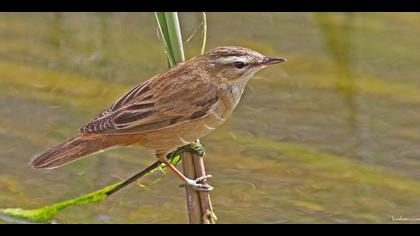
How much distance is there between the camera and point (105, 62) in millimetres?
9211

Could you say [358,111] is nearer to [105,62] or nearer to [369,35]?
[369,35]

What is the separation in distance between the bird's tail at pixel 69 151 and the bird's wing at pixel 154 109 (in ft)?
0.26

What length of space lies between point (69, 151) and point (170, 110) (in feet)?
1.97

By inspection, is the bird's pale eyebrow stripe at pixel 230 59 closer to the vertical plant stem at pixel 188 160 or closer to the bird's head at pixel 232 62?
the bird's head at pixel 232 62

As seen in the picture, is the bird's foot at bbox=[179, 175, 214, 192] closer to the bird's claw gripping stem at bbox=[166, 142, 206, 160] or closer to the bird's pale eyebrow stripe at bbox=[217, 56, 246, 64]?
the bird's claw gripping stem at bbox=[166, 142, 206, 160]

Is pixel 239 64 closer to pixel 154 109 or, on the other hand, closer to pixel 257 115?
pixel 154 109

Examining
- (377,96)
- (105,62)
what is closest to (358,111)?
(377,96)

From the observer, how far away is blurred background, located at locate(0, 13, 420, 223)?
25.5 ft

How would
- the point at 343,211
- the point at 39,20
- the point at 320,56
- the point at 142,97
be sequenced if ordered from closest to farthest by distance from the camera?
the point at 142,97 < the point at 343,211 < the point at 320,56 < the point at 39,20

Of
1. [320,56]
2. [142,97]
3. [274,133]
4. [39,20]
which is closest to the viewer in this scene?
[142,97]

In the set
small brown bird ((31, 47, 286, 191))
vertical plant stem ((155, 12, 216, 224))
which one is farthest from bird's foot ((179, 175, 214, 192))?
small brown bird ((31, 47, 286, 191))

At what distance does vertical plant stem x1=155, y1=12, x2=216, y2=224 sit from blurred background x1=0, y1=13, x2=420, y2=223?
1.28 m

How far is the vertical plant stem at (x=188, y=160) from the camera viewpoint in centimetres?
594
